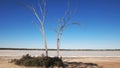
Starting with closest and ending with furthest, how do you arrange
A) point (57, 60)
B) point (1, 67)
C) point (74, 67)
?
point (1, 67), point (57, 60), point (74, 67)

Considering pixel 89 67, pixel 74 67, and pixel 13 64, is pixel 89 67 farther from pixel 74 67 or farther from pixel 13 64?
pixel 13 64

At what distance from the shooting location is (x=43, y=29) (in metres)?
20.8

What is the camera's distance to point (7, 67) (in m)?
17.3

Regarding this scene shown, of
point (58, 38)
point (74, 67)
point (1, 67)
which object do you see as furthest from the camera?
point (58, 38)

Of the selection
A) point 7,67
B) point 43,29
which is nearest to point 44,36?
point 43,29

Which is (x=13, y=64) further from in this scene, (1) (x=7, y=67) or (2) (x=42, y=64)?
(2) (x=42, y=64)

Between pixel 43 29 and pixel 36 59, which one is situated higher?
pixel 43 29

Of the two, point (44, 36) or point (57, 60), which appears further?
point (44, 36)

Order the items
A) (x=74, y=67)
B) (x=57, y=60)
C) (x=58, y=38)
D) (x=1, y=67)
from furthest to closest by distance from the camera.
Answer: (x=58, y=38) → (x=74, y=67) → (x=57, y=60) → (x=1, y=67)

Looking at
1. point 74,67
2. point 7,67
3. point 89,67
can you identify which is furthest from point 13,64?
point 89,67

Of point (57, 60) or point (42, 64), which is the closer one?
point (42, 64)

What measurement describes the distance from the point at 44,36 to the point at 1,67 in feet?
17.1

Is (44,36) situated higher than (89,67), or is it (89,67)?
(44,36)

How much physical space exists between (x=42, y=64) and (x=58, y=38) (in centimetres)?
531
